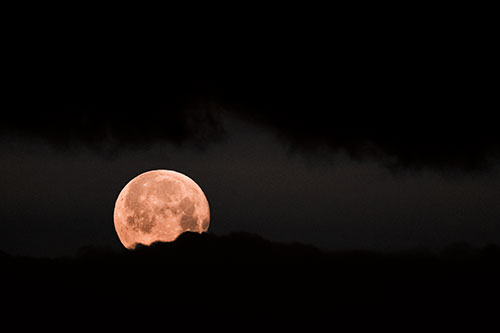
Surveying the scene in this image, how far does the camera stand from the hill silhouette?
28.3 m

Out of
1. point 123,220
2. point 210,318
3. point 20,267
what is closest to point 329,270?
point 210,318

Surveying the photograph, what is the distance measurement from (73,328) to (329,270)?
64.5ft

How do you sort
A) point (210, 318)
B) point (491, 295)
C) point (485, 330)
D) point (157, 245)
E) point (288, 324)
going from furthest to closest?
point (157, 245) → point (491, 295) → point (210, 318) → point (288, 324) → point (485, 330)

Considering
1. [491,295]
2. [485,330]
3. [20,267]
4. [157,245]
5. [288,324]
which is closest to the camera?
[485,330]

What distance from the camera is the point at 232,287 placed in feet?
117

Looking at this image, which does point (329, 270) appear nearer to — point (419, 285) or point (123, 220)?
point (419, 285)

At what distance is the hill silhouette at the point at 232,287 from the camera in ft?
92.8

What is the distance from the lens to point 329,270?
38438 millimetres

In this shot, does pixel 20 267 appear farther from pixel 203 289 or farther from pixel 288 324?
→ pixel 288 324

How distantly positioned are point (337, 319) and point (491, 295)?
10519 mm

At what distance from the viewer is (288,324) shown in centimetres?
2605

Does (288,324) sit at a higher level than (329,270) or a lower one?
lower

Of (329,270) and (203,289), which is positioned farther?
(329,270)

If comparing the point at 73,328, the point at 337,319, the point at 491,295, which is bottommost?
the point at 73,328
